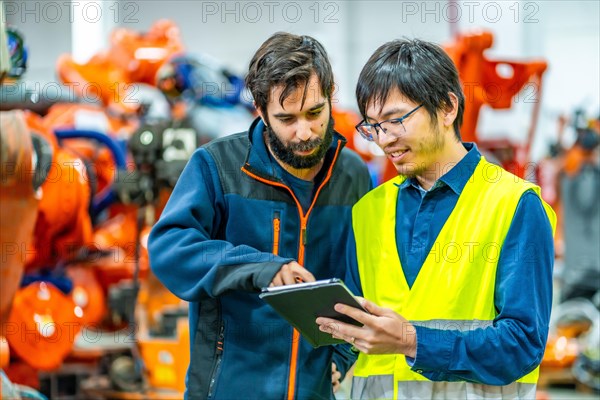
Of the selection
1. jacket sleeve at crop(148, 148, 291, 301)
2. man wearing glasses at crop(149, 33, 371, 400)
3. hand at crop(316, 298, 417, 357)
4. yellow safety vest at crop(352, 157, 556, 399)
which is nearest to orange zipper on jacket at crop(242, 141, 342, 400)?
man wearing glasses at crop(149, 33, 371, 400)

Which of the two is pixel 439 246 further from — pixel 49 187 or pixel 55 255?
pixel 55 255

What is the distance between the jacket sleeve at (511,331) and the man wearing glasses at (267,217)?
536 millimetres

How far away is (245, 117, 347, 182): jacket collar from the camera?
2.62 metres

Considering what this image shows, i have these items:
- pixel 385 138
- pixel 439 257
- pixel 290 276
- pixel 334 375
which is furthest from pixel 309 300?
pixel 334 375

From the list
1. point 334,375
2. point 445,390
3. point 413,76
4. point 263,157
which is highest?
point 413,76

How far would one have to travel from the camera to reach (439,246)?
2270mm

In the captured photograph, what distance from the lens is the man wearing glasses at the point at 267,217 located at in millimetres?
2529

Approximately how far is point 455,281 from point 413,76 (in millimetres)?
505

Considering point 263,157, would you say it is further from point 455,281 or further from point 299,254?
point 455,281

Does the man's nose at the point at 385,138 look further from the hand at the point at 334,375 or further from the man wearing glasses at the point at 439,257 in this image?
the hand at the point at 334,375

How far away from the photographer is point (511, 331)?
6.97ft

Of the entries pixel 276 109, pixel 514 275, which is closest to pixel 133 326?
pixel 276 109

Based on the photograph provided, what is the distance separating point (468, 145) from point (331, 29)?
38.9 ft

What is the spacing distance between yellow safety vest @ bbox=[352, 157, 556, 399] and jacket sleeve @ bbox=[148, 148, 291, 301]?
0.29 metres
